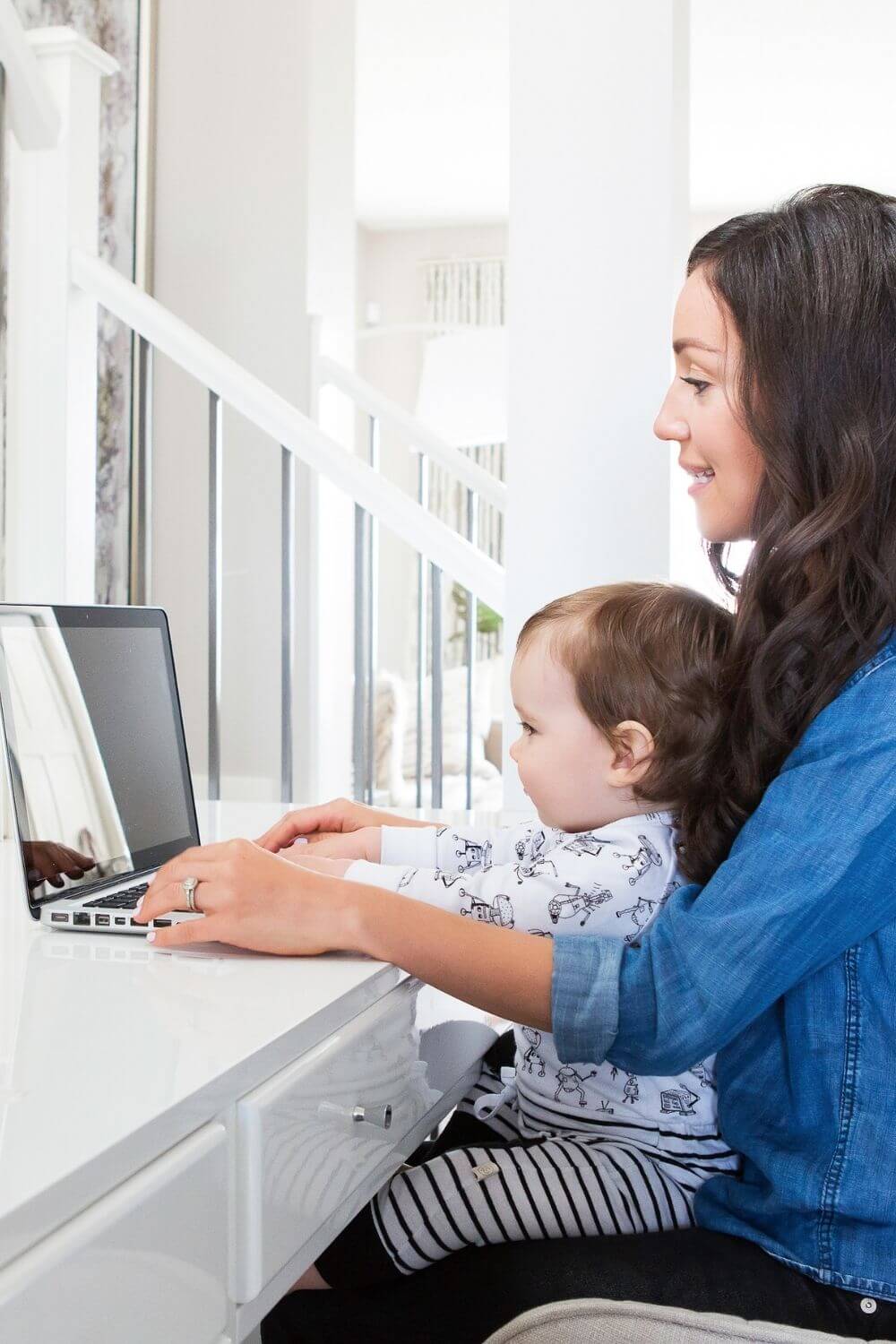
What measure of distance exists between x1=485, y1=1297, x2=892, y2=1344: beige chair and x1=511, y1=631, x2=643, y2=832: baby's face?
0.34 meters

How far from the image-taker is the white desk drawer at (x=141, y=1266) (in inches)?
16.9

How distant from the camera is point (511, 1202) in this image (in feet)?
2.59

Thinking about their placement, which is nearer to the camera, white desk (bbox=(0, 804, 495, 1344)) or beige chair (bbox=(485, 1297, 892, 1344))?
white desk (bbox=(0, 804, 495, 1344))

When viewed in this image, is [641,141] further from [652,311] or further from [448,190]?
[448,190]

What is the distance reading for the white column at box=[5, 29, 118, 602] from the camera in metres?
1.84

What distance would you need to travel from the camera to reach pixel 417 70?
490 centimetres

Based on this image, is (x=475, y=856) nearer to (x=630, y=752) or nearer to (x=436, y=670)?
(x=630, y=752)

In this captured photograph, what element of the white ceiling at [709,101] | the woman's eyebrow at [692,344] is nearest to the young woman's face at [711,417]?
the woman's eyebrow at [692,344]

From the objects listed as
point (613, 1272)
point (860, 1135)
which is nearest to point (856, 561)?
point (860, 1135)

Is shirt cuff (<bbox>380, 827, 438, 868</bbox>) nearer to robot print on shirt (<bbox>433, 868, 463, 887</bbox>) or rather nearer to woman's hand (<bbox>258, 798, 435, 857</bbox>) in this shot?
woman's hand (<bbox>258, 798, 435, 857</bbox>)

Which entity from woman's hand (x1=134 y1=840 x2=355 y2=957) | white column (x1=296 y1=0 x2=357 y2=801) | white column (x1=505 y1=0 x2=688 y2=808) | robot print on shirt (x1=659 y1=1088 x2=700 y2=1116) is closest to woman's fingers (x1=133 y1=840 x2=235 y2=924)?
woman's hand (x1=134 y1=840 x2=355 y2=957)

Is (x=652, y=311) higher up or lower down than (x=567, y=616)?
higher up

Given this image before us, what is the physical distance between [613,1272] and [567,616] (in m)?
0.44

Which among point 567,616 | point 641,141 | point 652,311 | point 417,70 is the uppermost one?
point 417,70
